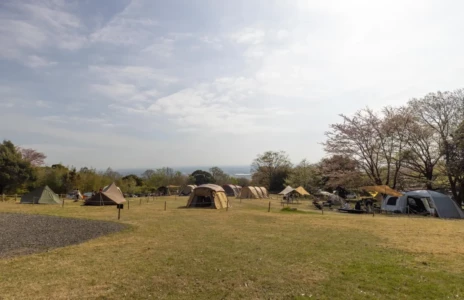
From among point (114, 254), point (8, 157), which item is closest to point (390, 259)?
point (114, 254)

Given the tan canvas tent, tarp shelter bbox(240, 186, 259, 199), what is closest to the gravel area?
tarp shelter bbox(240, 186, 259, 199)

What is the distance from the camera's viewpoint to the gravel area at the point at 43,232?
35.0ft

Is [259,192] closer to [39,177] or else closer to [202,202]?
[202,202]

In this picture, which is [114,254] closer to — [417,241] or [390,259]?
[390,259]

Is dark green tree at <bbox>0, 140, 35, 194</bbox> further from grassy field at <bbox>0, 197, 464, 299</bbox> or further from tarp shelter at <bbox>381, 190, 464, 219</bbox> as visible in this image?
tarp shelter at <bbox>381, 190, 464, 219</bbox>

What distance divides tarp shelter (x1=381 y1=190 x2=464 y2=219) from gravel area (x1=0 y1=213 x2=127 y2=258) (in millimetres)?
23520

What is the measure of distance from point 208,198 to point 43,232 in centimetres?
1475

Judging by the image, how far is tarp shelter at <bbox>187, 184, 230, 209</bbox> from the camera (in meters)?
25.9

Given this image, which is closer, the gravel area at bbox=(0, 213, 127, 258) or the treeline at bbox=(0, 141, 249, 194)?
the gravel area at bbox=(0, 213, 127, 258)

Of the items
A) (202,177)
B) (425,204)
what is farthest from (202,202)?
(202,177)

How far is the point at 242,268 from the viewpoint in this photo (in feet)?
27.0

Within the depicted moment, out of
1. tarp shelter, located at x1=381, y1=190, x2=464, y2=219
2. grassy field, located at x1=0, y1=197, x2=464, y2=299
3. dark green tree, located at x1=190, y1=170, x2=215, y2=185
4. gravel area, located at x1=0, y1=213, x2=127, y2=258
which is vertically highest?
dark green tree, located at x1=190, y1=170, x2=215, y2=185

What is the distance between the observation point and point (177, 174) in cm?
7112

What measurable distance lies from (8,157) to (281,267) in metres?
38.9
